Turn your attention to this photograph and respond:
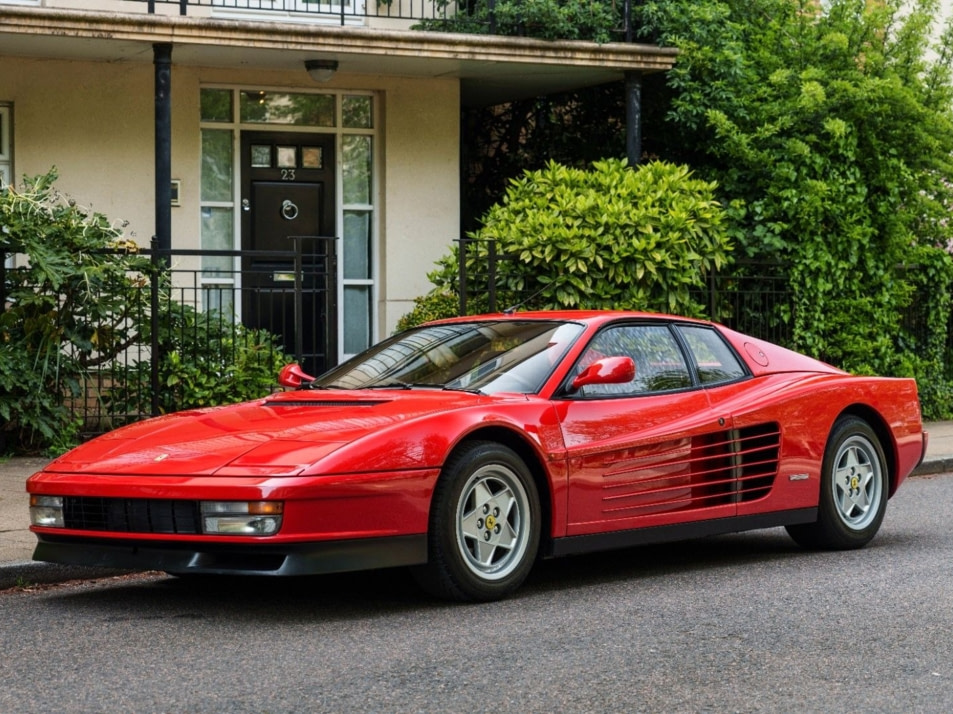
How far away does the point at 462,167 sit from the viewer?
1831 centimetres

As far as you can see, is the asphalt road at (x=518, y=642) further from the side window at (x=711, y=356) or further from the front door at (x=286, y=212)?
the front door at (x=286, y=212)

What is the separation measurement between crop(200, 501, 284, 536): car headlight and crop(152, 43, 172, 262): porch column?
325 inches

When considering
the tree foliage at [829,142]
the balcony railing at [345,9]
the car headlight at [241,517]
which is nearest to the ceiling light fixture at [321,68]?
the balcony railing at [345,9]

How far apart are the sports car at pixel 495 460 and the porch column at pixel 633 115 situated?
7580 mm

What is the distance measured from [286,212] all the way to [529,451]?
9.76 m

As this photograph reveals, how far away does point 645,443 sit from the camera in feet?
24.4

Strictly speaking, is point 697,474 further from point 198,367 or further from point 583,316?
point 198,367

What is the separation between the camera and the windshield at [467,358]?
7426 mm

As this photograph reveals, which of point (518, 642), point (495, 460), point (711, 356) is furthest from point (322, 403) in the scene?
point (711, 356)

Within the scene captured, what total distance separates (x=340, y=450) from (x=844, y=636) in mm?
2181

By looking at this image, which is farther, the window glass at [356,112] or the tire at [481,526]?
the window glass at [356,112]

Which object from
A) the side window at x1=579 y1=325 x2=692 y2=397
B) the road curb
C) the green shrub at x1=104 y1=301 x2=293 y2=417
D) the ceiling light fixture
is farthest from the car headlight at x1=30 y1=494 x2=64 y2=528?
the ceiling light fixture

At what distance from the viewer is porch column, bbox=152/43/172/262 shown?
14.2 m

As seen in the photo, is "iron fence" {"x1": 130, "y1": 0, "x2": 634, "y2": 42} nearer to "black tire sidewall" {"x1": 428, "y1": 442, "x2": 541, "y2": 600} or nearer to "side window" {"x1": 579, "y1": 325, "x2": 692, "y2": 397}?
"side window" {"x1": 579, "y1": 325, "x2": 692, "y2": 397}
